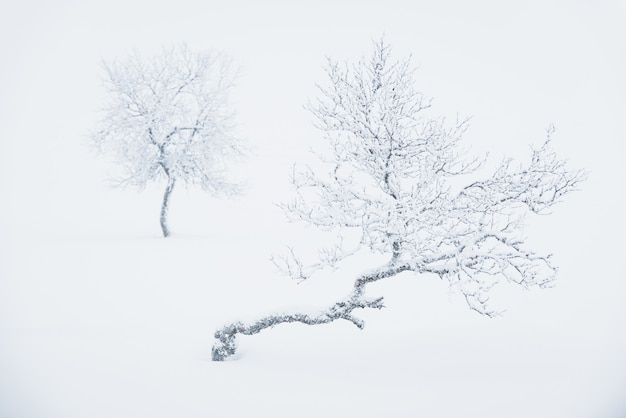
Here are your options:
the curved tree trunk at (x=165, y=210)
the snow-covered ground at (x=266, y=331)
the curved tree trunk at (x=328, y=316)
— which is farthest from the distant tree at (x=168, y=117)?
the curved tree trunk at (x=328, y=316)

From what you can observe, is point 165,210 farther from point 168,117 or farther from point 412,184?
point 412,184

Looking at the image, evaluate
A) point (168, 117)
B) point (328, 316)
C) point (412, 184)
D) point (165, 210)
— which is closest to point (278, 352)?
point (328, 316)

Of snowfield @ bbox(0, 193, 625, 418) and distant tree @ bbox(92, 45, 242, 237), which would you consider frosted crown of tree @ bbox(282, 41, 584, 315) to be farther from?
distant tree @ bbox(92, 45, 242, 237)

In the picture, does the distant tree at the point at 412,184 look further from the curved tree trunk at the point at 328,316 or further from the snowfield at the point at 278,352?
the snowfield at the point at 278,352

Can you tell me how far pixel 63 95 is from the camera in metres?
91.0

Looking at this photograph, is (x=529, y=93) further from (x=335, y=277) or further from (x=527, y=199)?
(x=527, y=199)

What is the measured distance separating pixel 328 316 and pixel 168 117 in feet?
63.6

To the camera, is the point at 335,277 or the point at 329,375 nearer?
the point at 329,375

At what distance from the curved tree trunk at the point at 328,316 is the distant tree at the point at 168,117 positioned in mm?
16644

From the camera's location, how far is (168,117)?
937 inches

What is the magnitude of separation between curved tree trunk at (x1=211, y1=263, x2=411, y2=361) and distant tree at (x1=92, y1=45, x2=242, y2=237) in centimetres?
1664

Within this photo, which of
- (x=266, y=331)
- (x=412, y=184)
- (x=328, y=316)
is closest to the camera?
(x=412, y=184)

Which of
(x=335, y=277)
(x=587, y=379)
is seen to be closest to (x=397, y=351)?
(x=587, y=379)

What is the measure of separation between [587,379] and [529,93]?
9988 centimetres
